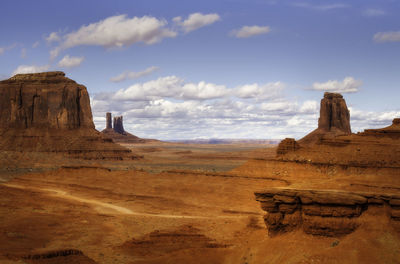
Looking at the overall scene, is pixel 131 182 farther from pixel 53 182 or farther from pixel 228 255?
pixel 228 255

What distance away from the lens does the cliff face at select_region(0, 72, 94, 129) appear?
8494 centimetres

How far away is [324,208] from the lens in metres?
16.1

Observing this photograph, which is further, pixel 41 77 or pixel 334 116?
pixel 334 116

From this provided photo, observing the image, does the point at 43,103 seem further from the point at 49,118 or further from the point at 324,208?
the point at 324,208

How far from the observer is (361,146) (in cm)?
3838

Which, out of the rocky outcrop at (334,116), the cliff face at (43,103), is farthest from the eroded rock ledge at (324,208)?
the rocky outcrop at (334,116)

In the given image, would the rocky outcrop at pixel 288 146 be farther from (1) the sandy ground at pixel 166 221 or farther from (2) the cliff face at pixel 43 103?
(2) the cliff face at pixel 43 103

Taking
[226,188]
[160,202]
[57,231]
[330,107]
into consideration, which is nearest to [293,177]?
[226,188]

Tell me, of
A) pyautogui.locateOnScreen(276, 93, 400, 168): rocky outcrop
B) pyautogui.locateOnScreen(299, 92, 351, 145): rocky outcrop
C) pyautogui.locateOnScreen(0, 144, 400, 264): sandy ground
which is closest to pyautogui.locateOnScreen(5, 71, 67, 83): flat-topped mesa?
pyautogui.locateOnScreen(0, 144, 400, 264): sandy ground

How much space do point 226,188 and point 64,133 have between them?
169ft

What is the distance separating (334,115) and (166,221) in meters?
81.9

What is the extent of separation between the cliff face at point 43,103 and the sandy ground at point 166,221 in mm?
31091

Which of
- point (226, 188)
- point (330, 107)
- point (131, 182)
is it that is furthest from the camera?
point (330, 107)

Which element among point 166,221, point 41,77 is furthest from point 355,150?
point 41,77
